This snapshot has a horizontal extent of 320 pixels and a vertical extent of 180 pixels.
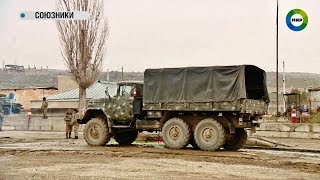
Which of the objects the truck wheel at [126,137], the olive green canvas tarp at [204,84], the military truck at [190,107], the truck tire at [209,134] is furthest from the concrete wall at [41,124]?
the truck tire at [209,134]

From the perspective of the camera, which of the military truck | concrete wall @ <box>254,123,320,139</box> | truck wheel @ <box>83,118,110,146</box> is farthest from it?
concrete wall @ <box>254,123,320,139</box>

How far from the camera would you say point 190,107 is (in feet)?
49.2

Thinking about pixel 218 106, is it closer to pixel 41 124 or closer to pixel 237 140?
pixel 237 140

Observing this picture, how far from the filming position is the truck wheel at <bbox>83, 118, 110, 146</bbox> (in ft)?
55.0

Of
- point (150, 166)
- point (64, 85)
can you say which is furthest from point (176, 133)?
point (64, 85)

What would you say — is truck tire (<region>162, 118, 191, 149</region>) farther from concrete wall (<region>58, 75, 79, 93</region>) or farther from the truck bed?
concrete wall (<region>58, 75, 79, 93</region>)

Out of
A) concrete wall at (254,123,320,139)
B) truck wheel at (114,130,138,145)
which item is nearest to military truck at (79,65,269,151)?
truck wheel at (114,130,138,145)

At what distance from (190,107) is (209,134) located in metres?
1.13

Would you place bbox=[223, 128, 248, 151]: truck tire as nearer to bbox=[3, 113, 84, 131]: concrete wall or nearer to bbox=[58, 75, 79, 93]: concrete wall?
bbox=[3, 113, 84, 131]: concrete wall

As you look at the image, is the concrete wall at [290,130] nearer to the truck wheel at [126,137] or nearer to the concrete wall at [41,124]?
the truck wheel at [126,137]

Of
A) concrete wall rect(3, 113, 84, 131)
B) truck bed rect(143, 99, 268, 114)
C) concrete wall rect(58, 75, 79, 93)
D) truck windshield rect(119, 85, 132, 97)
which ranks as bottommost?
concrete wall rect(3, 113, 84, 131)

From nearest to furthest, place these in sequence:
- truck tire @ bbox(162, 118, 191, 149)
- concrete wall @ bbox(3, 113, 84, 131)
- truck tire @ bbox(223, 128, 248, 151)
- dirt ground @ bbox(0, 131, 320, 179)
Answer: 1. dirt ground @ bbox(0, 131, 320, 179)
2. truck tire @ bbox(162, 118, 191, 149)
3. truck tire @ bbox(223, 128, 248, 151)
4. concrete wall @ bbox(3, 113, 84, 131)

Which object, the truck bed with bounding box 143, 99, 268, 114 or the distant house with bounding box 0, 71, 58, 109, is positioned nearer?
the truck bed with bounding box 143, 99, 268, 114

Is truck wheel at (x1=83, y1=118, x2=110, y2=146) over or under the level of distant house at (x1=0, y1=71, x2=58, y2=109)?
under
